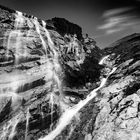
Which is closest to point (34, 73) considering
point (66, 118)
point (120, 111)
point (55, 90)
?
point (55, 90)

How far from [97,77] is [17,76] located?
20.3 meters

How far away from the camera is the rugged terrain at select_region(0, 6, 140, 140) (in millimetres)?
30062

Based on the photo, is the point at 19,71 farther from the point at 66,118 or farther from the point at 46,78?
the point at 66,118

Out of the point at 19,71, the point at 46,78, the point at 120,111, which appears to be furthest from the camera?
the point at 46,78

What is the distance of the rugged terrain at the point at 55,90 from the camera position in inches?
1184

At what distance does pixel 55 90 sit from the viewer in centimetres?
3991

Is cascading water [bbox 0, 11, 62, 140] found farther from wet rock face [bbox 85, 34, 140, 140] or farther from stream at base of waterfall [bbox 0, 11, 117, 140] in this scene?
wet rock face [bbox 85, 34, 140, 140]

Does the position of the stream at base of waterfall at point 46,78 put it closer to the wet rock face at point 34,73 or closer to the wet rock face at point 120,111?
the wet rock face at point 34,73

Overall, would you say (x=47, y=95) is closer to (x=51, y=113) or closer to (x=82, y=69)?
(x=51, y=113)

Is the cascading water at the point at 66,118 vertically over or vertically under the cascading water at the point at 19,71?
under

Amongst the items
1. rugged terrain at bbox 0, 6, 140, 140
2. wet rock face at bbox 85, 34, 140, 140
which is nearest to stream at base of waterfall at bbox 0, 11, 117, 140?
rugged terrain at bbox 0, 6, 140, 140

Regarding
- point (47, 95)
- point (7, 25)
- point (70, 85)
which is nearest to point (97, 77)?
point (70, 85)

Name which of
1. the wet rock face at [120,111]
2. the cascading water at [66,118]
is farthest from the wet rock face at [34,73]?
the wet rock face at [120,111]

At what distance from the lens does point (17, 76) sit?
39344 mm
